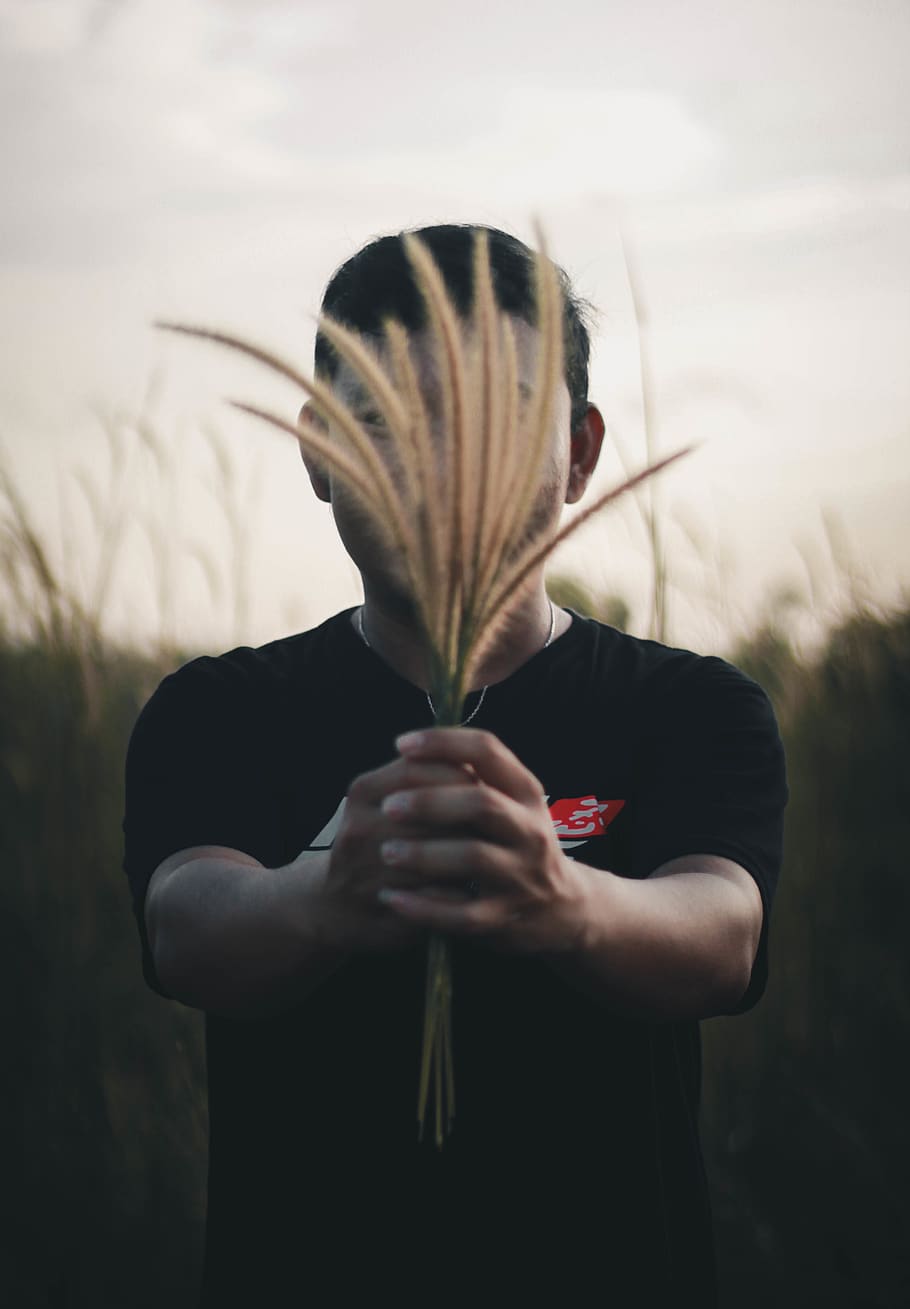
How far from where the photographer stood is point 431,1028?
0.86 meters

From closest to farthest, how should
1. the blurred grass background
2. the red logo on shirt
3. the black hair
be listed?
1. the red logo on shirt
2. the black hair
3. the blurred grass background

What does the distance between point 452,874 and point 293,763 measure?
453mm

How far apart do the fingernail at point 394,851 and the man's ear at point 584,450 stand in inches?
27.4

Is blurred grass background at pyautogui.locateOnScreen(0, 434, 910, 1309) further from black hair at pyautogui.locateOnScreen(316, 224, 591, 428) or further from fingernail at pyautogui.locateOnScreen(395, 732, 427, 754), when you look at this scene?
fingernail at pyautogui.locateOnScreen(395, 732, 427, 754)

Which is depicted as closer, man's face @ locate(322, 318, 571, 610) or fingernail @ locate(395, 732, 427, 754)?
fingernail @ locate(395, 732, 427, 754)

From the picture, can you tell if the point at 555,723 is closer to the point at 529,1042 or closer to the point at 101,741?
the point at 529,1042

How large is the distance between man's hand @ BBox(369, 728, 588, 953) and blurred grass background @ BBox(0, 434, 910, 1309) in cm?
125

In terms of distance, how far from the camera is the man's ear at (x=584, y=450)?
1381mm

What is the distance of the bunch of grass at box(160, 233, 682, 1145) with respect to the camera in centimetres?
79

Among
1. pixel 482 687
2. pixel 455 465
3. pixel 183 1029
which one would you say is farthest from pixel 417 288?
pixel 183 1029

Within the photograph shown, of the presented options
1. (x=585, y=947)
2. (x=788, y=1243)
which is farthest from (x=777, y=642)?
(x=585, y=947)

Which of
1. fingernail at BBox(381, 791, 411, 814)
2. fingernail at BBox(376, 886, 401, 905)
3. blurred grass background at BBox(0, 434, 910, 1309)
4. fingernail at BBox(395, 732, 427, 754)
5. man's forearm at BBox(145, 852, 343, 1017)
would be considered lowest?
blurred grass background at BBox(0, 434, 910, 1309)

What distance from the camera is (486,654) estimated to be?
1.25 meters

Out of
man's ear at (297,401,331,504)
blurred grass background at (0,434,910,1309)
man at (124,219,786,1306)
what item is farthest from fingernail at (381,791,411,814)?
blurred grass background at (0,434,910,1309)
